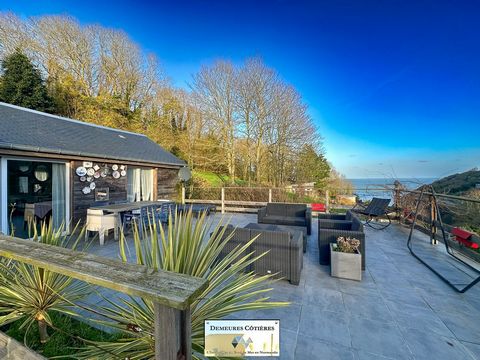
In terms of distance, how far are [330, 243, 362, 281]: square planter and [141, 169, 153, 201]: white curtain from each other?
7363 millimetres

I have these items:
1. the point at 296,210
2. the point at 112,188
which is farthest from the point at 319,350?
the point at 112,188

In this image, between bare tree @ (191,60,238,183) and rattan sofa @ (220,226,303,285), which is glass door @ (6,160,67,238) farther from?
bare tree @ (191,60,238,183)

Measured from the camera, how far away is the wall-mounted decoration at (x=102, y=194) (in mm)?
6461

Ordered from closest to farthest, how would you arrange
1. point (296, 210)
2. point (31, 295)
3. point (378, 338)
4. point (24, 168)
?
1. point (31, 295)
2. point (378, 338)
3. point (24, 168)
4. point (296, 210)

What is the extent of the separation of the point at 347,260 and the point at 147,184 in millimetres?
7703

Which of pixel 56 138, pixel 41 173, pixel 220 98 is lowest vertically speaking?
A: pixel 41 173

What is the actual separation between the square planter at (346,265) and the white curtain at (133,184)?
7.15m

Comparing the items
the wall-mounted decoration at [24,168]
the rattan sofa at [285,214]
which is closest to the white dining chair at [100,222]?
the wall-mounted decoration at [24,168]

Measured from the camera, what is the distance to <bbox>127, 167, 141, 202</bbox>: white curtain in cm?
798

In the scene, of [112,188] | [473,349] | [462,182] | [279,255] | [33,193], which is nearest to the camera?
[473,349]

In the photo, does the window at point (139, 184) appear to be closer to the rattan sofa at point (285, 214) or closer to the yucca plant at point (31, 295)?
the rattan sofa at point (285, 214)

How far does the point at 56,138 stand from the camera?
5707mm

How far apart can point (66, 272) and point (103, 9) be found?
1546cm

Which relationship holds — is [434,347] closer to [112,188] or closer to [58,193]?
[58,193]
